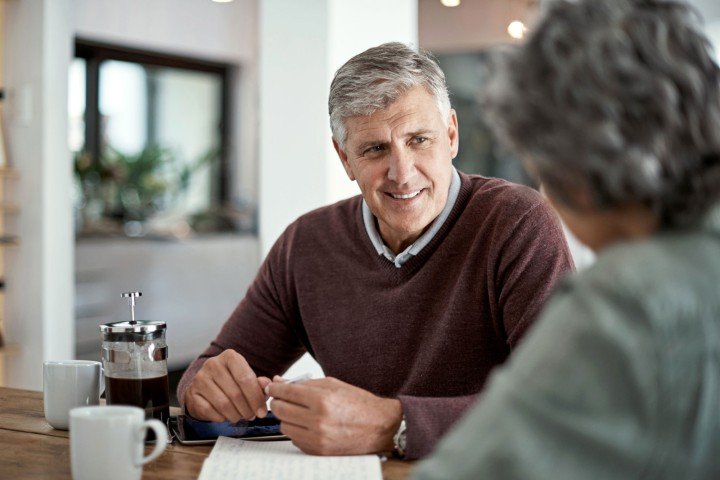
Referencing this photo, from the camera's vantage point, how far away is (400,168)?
1.75 metres

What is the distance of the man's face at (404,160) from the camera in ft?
5.68

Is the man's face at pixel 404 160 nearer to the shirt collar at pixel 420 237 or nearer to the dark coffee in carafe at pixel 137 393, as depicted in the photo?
the shirt collar at pixel 420 237

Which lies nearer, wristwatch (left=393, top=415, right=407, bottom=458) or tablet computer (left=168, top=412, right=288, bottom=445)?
wristwatch (left=393, top=415, right=407, bottom=458)

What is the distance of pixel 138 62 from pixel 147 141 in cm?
64

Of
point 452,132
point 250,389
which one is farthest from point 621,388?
point 452,132

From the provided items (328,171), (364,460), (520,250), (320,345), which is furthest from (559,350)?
(328,171)

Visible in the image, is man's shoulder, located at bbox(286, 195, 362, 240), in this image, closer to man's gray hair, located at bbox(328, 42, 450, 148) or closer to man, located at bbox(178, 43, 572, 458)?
man, located at bbox(178, 43, 572, 458)

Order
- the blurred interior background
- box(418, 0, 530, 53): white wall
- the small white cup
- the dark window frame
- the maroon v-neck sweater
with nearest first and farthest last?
the small white cup < the maroon v-neck sweater < the blurred interior background < box(418, 0, 530, 53): white wall < the dark window frame

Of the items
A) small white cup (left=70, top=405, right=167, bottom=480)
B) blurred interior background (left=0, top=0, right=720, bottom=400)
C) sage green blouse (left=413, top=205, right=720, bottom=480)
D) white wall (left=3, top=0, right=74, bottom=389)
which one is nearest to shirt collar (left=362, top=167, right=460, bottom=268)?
blurred interior background (left=0, top=0, right=720, bottom=400)

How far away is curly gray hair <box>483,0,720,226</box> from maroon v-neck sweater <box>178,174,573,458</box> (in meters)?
0.79

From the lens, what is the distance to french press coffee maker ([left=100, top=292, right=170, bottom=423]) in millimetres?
1427

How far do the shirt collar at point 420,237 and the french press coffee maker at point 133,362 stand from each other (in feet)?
1.81

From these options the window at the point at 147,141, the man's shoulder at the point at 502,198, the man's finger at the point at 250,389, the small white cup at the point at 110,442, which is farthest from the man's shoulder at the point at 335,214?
the window at the point at 147,141

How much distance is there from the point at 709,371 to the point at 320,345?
4.07 ft
